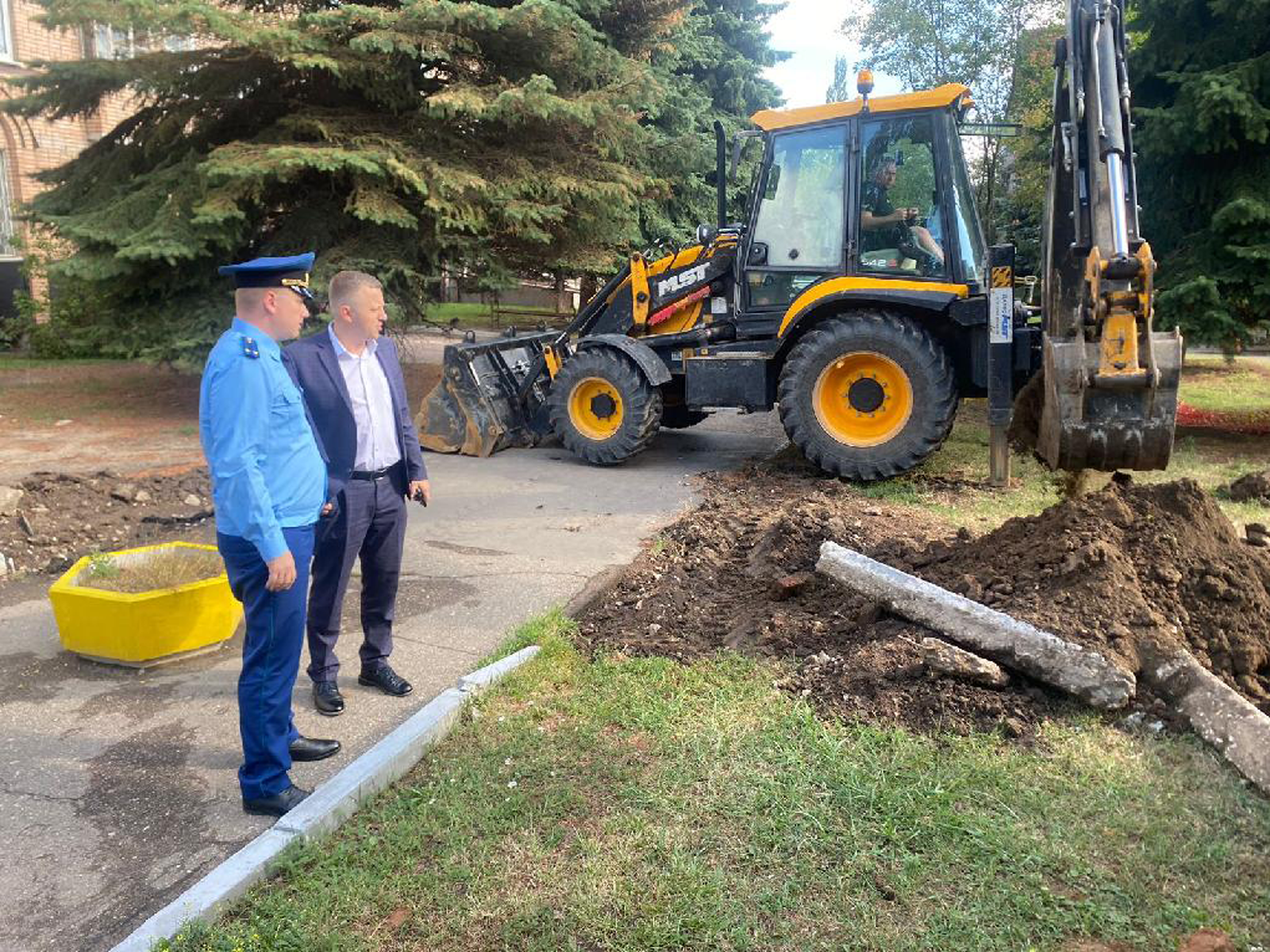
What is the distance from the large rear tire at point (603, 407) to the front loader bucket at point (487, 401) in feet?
1.65

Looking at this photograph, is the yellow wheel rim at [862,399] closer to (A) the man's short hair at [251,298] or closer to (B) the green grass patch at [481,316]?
(A) the man's short hair at [251,298]

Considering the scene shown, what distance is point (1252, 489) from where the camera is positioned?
7.73 m

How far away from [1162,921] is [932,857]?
63cm

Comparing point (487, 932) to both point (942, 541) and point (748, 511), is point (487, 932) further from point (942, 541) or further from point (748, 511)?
point (748, 511)

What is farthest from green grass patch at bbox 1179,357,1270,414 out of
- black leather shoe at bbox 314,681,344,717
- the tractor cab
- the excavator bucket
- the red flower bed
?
black leather shoe at bbox 314,681,344,717

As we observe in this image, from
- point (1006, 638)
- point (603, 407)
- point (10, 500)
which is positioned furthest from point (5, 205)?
point (1006, 638)

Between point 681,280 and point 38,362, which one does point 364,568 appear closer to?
point 681,280

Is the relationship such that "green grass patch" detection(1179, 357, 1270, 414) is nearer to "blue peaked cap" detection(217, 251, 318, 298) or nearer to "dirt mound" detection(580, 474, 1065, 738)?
"dirt mound" detection(580, 474, 1065, 738)

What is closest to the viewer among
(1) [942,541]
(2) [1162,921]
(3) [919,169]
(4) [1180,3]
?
(2) [1162,921]

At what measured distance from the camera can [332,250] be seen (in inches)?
482

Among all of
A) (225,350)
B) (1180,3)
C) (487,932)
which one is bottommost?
(487,932)

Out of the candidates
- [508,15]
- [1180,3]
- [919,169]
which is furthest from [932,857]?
[508,15]

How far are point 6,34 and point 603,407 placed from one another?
50.8 feet

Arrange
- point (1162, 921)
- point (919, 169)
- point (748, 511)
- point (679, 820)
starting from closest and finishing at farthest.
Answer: point (1162, 921) < point (679, 820) < point (748, 511) < point (919, 169)
